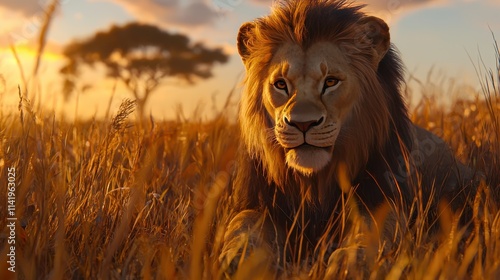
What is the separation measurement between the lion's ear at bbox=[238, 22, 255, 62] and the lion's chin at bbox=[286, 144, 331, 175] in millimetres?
786

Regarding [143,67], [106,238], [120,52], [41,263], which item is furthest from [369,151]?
[120,52]

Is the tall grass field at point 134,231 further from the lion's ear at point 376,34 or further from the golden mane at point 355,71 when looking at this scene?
the lion's ear at point 376,34

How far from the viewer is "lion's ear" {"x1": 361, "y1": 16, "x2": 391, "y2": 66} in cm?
338

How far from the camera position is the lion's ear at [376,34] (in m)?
3.38

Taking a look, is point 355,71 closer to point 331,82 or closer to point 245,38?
point 331,82

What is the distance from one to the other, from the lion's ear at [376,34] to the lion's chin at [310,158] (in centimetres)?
62

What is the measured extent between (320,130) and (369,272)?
0.69 m

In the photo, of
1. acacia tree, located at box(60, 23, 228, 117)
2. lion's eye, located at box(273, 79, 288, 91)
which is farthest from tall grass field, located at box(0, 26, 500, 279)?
acacia tree, located at box(60, 23, 228, 117)

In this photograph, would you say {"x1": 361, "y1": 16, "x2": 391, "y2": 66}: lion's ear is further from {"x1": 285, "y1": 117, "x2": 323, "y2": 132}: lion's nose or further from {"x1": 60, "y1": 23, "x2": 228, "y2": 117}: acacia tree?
{"x1": 60, "y1": 23, "x2": 228, "y2": 117}: acacia tree

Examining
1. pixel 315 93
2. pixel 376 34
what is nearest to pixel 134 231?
pixel 315 93

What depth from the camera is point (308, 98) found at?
3094 millimetres

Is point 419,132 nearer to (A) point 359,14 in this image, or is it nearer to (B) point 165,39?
(A) point 359,14

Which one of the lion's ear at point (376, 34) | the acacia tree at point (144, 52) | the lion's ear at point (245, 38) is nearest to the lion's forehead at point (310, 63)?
the lion's ear at point (376, 34)

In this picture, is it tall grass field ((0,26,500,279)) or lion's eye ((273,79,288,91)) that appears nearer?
tall grass field ((0,26,500,279))
